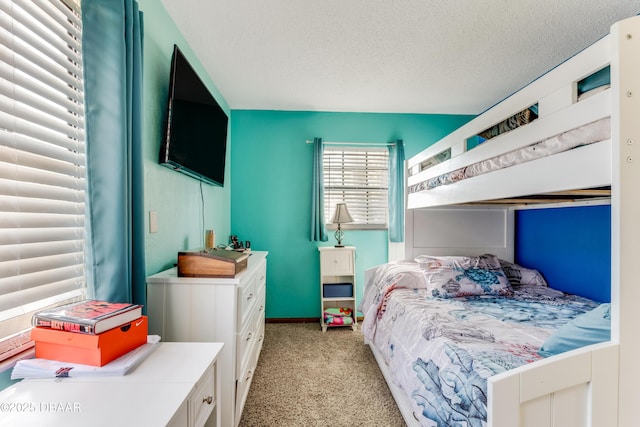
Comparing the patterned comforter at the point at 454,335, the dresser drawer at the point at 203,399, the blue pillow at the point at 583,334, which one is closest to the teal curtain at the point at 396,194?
the patterned comforter at the point at 454,335

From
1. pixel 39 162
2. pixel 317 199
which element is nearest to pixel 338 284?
pixel 317 199

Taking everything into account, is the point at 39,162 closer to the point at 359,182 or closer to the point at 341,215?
the point at 341,215

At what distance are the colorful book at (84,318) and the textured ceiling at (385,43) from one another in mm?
1719

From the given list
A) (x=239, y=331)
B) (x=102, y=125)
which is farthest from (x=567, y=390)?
(x=102, y=125)

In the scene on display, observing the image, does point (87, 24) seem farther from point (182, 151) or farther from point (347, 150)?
point (347, 150)

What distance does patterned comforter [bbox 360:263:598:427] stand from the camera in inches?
41.8

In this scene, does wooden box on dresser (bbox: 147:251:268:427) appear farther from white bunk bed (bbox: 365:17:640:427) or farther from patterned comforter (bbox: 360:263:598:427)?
white bunk bed (bbox: 365:17:640:427)

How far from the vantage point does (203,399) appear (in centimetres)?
97

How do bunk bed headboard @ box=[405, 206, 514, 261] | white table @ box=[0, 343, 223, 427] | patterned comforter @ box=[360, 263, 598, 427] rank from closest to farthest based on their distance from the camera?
1. white table @ box=[0, 343, 223, 427]
2. patterned comforter @ box=[360, 263, 598, 427]
3. bunk bed headboard @ box=[405, 206, 514, 261]

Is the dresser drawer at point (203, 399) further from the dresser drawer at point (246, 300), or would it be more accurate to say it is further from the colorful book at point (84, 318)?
the dresser drawer at point (246, 300)

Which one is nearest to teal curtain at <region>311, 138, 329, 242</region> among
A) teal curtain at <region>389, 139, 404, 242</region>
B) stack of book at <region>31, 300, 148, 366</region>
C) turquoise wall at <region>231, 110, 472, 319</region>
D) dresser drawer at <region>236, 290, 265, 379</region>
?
turquoise wall at <region>231, 110, 472, 319</region>

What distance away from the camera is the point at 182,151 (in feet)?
5.74

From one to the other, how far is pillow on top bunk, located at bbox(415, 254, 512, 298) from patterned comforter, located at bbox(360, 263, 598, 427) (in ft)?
0.19

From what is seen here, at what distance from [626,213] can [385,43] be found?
175cm
